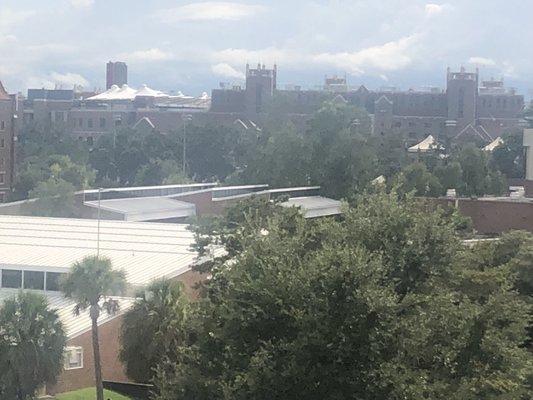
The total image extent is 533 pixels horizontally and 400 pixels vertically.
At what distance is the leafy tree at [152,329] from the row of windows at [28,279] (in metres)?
7.75

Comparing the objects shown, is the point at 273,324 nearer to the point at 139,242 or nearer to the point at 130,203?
the point at 139,242

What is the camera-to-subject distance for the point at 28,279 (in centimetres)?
3384

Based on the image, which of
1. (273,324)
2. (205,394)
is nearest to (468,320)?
(273,324)

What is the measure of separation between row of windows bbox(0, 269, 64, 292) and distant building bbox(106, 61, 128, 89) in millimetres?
138444

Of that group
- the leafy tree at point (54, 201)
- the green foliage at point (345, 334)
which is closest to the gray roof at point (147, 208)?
the leafy tree at point (54, 201)

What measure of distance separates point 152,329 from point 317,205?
110 ft

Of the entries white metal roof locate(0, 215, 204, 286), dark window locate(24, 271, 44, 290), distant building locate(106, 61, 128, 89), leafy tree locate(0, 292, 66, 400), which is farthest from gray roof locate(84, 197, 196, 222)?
distant building locate(106, 61, 128, 89)

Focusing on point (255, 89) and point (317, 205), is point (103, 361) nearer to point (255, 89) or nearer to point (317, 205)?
point (317, 205)

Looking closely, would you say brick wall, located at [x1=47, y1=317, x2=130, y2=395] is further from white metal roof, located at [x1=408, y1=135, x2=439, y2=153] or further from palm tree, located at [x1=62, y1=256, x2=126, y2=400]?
white metal roof, located at [x1=408, y1=135, x2=439, y2=153]

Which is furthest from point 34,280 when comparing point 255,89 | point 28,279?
point 255,89

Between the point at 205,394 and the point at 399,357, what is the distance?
3526 mm

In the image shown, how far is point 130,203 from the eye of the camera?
50.7 metres

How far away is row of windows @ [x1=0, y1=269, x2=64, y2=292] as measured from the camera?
3344 centimetres

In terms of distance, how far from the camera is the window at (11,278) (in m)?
33.9
